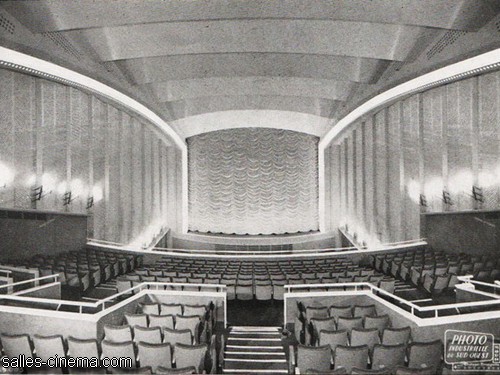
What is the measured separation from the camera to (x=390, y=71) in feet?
40.5

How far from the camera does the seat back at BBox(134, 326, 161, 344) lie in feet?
16.5

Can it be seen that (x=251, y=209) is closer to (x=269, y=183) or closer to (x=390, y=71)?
(x=269, y=183)

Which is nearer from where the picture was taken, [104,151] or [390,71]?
[390,71]

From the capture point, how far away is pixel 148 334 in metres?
5.05

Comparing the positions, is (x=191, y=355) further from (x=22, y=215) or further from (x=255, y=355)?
(x=22, y=215)

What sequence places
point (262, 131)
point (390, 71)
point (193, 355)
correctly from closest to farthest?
point (193, 355)
point (390, 71)
point (262, 131)

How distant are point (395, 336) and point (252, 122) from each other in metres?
16.8

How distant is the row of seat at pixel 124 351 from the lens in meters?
4.48

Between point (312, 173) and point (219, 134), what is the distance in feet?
20.0

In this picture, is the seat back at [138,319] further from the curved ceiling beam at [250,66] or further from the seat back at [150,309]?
the curved ceiling beam at [250,66]

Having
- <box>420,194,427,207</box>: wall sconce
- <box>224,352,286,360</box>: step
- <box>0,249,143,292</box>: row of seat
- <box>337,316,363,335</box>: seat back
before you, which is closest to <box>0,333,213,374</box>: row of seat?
<box>224,352,286,360</box>: step

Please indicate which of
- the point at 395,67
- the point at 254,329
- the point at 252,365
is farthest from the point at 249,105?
the point at 252,365

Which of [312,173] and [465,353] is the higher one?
[312,173]

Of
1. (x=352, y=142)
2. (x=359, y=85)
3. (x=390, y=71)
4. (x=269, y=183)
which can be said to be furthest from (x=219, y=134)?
(x=390, y=71)
